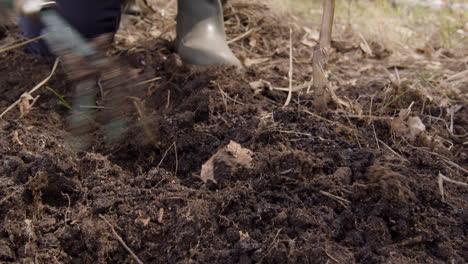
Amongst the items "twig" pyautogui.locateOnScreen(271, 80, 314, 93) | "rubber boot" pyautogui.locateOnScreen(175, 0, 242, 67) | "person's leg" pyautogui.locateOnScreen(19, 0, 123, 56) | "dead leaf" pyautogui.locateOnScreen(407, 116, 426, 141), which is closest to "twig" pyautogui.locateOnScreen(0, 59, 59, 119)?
"person's leg" pyautogui.locateOnScreen(19, 0, 123, 56)

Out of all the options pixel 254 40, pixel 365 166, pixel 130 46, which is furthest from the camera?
pixel 254 40

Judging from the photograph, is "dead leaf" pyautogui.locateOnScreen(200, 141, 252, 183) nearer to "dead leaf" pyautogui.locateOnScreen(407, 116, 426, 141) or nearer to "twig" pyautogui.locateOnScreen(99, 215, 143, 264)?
"twig" pyautogui.locateOnScreen(99, 215, 143, 264)

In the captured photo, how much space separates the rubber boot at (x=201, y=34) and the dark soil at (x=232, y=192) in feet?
1.06

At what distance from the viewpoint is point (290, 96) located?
1727mm

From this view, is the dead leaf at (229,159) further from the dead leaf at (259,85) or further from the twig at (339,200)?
the dead leaf at (259,85)

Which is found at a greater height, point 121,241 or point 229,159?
point 229,159

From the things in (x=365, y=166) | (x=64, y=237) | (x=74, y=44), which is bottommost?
(x=64, y=237)

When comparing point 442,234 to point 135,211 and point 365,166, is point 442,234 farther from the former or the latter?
point 135,211

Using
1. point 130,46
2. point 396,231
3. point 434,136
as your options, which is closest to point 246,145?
point 396,231

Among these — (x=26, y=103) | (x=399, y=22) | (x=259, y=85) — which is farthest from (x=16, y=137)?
(x=399, y=22)

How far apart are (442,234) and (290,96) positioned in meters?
0.81

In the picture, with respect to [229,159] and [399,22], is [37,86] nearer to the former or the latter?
[229,159]

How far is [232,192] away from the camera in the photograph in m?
1.24

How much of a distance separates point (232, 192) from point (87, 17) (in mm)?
1288
